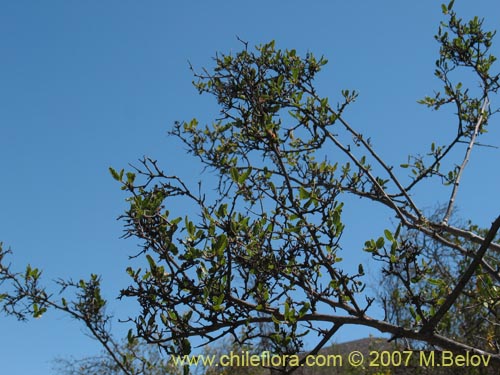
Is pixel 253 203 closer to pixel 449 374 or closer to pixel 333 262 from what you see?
pixel 333 262

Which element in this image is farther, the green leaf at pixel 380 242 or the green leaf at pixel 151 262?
the green leaf at pixel 380 242

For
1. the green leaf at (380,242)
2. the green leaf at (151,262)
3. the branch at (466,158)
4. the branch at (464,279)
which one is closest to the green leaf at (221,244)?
the green leaf at (151,262)

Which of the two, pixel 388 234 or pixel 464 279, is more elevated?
pixel 388 234

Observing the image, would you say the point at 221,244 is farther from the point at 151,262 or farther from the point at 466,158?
the point at 466,158

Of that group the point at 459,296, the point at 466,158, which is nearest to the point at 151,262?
the point at 466,158

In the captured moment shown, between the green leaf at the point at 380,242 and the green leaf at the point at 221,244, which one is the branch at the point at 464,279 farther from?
the green leaf at the point at 221,244

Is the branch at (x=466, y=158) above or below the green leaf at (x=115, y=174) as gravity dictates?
above

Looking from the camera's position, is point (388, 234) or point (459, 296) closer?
point (388, 234)

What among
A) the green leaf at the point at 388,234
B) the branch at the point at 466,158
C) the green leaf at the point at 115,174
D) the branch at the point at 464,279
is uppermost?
the branch at the point at 466,158

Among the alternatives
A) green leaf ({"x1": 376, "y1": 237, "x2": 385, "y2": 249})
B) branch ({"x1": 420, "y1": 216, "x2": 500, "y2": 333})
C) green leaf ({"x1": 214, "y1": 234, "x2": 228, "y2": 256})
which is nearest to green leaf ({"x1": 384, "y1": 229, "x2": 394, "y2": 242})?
green leaf ({"x1": 376, "y1": 237, "x2": 385, "y2": 249})

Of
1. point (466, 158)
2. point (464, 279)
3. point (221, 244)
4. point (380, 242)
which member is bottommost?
point (464, 279)

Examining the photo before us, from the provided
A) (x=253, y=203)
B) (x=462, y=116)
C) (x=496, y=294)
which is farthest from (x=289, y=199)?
(x=462, y=116)

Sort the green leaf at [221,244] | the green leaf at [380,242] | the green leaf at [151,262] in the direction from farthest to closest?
the green leaf at [380,242], the green leaf at [151,262], the green leaf at [221,244]

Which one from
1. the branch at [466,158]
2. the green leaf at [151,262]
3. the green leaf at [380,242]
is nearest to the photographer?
the green leaf at [151,262]
